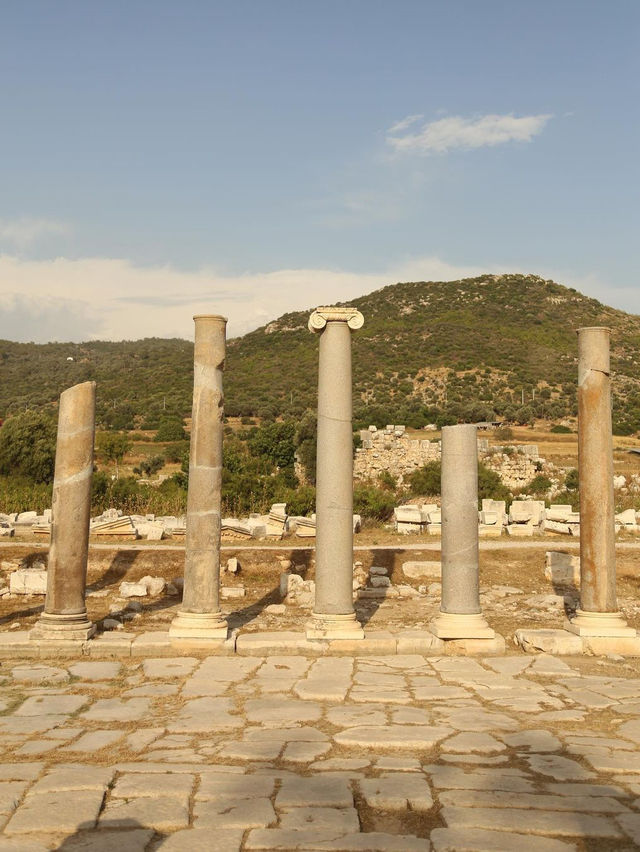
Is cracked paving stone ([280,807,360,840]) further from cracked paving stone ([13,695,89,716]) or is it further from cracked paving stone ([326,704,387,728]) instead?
cracked paving stone ([13,695,89,716])

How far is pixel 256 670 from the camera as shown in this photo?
8953 mm

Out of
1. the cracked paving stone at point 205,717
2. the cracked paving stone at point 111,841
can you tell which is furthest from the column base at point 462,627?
the cracked paving stone at point 111,841

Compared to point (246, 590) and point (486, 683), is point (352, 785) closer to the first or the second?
point (486, 683)

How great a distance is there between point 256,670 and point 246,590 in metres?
6.58

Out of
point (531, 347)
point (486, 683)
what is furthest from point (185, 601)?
point (531, 347)

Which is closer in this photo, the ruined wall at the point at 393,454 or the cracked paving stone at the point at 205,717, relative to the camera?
the cracked paving stone at the point at 205,717

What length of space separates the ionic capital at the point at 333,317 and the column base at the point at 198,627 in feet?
13.2

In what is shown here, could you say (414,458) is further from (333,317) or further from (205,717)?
(205,717)

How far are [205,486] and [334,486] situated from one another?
5.53 ft

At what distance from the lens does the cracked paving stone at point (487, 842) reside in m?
4.40

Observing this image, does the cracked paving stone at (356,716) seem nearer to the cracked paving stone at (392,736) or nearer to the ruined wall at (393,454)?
the cracked paving stone at (392,736)

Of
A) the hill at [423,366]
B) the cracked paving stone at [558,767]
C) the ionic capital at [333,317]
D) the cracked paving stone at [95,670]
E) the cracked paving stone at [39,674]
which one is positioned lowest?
the cracked paving stone at [95,670]

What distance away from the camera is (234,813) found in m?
4.88

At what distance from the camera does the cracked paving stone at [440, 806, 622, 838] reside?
4.66 meters
